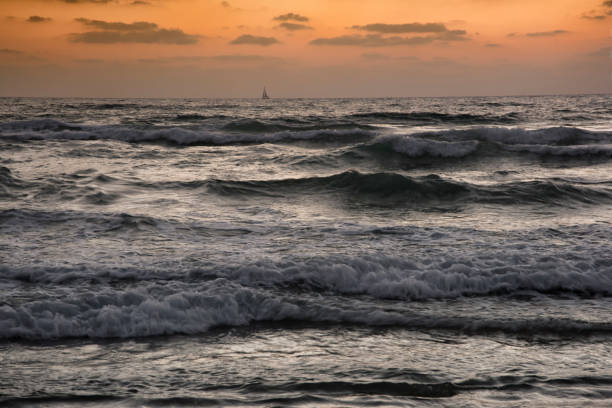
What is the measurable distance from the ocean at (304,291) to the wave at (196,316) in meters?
0.02

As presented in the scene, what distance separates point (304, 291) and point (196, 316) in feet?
3.81

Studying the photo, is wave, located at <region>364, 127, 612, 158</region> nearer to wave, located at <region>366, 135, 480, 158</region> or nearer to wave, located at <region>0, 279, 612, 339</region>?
wave, located at <region>366, 135, 480, 158</region>

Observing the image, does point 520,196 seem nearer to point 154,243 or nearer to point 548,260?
point 548,260

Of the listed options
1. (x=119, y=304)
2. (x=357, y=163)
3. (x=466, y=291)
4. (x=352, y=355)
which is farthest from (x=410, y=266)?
(x=357, y=163)

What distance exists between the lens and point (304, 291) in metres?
5.64

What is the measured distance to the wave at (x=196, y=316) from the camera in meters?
4.66

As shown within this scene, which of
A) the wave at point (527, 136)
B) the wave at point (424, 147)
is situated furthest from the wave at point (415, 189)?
the wave at point (527, 136)

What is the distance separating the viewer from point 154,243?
7.27 m

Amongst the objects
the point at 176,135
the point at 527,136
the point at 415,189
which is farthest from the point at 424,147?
the point at 176,135

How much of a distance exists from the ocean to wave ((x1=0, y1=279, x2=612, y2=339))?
0.02 meters

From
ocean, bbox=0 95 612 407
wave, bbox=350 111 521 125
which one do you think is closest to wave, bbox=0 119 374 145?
wave, bbox=350 111 521 125

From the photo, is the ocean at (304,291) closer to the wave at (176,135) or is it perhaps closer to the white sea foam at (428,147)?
the white sea foam at (428,147)

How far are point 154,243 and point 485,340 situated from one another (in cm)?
432

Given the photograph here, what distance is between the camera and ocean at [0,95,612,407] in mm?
3701
